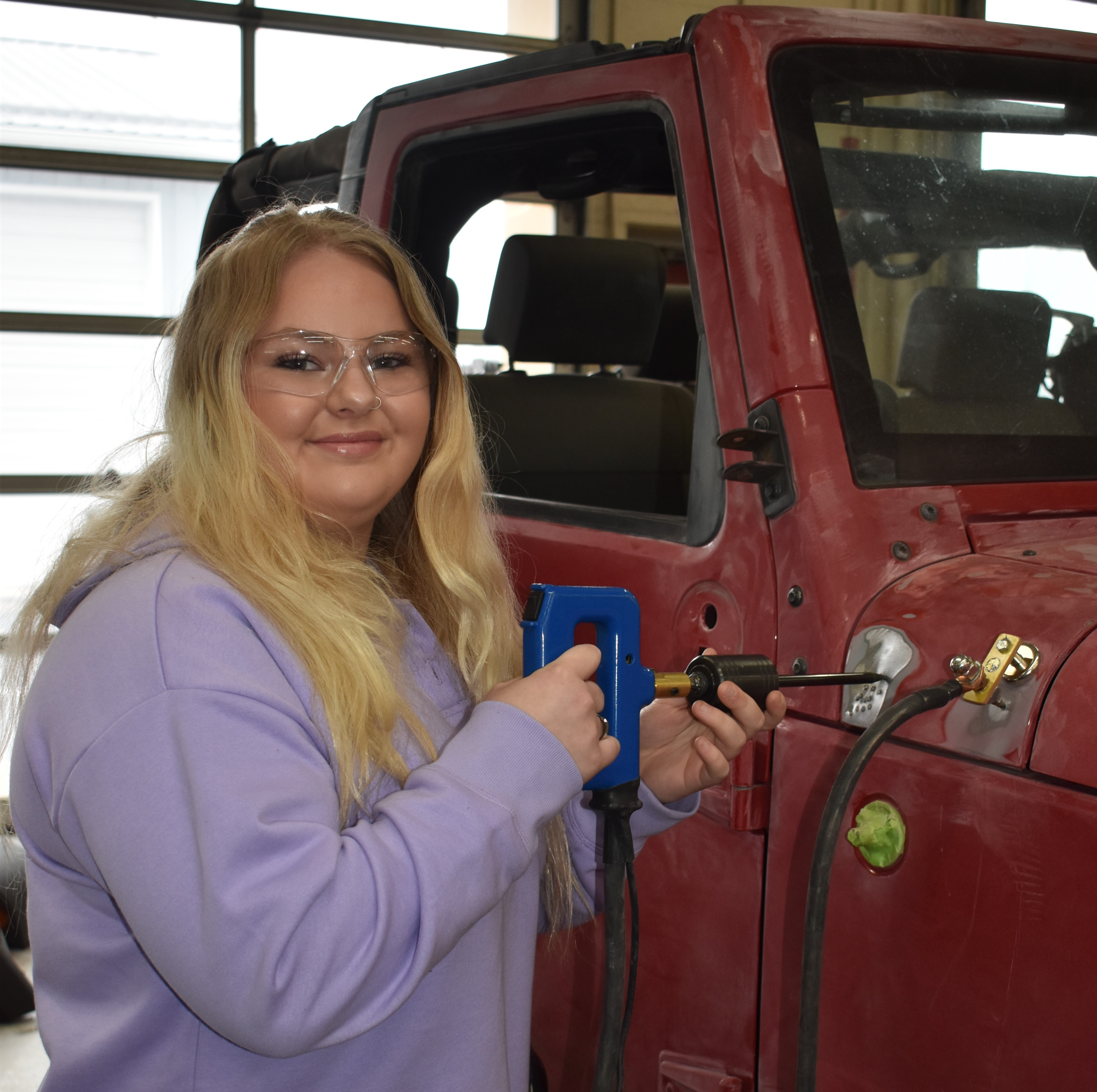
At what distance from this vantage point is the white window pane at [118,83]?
636 cm

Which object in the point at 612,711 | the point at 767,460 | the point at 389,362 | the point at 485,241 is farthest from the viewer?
the point at 485,241

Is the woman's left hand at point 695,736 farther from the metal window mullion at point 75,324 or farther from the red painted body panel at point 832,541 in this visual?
the metal window mullion at point 75,324

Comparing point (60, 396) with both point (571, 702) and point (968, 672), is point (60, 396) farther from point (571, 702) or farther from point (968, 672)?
point (968, 672)

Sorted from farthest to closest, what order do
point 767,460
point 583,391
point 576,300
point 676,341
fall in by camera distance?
point 676,341 → point 583,391 → point 576,300 → point 767,460

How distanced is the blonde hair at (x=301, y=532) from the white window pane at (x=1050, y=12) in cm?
752

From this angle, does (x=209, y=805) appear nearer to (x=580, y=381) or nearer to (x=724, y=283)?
(x=724, y=283)

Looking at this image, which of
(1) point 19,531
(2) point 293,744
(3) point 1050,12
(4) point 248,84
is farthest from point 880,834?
(3) point 1050,12

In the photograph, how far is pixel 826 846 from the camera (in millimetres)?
1088

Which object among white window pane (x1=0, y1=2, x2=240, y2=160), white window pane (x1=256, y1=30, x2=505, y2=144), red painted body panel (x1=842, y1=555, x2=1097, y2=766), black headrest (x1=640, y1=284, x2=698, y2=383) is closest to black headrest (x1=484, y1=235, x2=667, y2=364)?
black headrest (x1=640, y1=284, x2=698, y2=383)

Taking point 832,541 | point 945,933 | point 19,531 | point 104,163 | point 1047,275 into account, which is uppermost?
point 104,163

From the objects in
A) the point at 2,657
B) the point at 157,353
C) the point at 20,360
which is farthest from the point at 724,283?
the point at 20,360

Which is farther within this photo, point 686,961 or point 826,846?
point 686,961

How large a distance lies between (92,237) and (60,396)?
933 mm

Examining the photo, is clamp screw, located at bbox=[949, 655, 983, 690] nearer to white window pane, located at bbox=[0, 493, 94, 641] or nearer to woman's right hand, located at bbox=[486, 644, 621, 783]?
woman's right hand, located at bbox=[486, 644, 621, 783]
